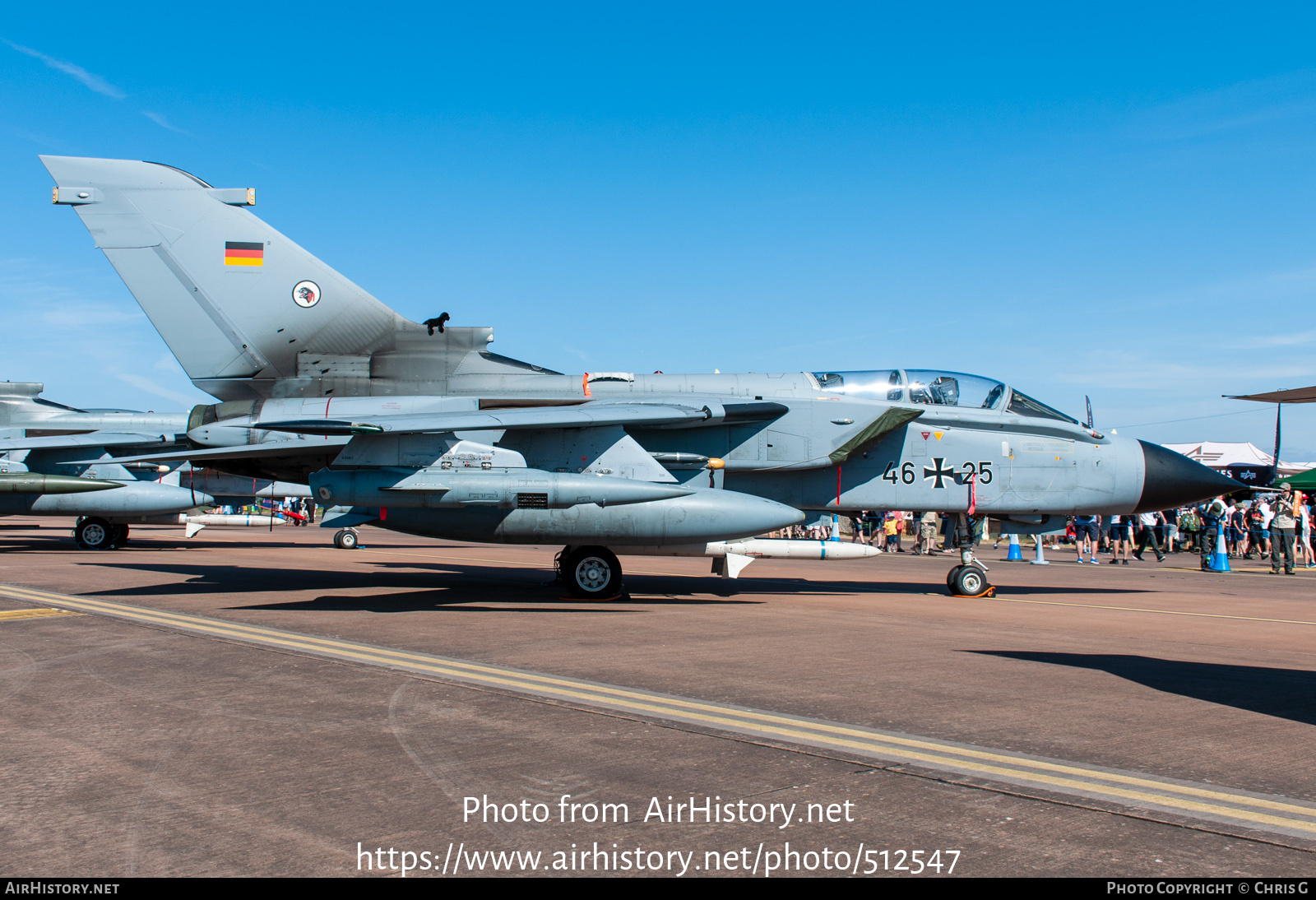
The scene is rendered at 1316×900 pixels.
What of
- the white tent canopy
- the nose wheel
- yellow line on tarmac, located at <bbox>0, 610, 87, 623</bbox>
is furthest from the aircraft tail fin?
the white tent canopy

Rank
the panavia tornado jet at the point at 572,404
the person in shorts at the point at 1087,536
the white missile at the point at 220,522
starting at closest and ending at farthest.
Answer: the panavia tornado jet at the point at 572,404 → the person in shorts at the point at 1087,536 → the white missile at the point at 220,522

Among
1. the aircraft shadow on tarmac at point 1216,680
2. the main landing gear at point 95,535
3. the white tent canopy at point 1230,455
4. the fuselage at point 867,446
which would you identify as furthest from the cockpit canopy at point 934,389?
the white tent canopy at point 1230,455

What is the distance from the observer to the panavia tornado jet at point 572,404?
41.3 feet

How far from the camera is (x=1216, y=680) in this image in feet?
23.0

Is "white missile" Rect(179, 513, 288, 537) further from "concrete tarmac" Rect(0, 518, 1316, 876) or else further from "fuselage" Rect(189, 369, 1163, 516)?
"concrete tarmac" Rect(0, 518, 1316, 876)

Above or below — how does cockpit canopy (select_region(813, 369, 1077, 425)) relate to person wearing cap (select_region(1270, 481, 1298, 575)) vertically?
above

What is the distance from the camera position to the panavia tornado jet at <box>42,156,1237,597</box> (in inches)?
496

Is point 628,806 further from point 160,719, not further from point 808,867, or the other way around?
point 160,719

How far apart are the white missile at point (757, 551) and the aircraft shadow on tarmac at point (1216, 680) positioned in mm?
5781

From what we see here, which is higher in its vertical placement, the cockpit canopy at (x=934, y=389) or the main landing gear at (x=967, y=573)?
the cockpit canopy at (x=934, y=389)

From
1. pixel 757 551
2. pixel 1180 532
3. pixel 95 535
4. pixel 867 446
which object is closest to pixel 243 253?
pixel 757 551

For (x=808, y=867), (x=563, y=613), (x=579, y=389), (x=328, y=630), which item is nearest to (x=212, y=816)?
(x=808, y=867)

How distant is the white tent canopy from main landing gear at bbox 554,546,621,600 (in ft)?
117

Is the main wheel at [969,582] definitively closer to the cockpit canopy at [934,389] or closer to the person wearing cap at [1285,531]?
the cockpit canopy at [934,389]
